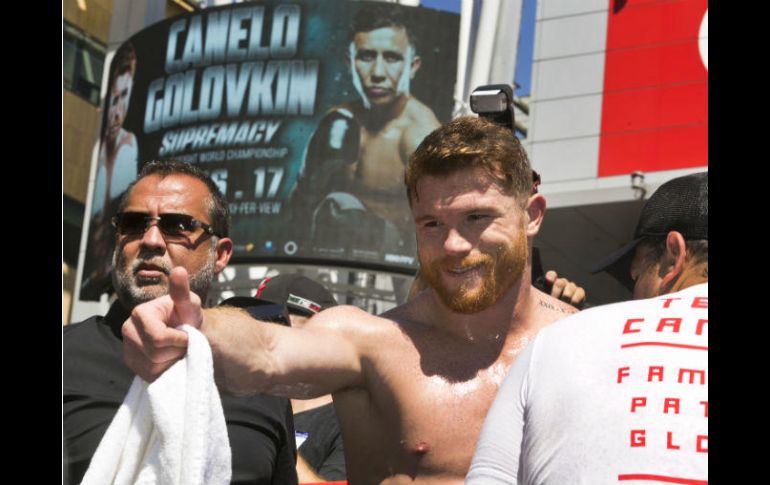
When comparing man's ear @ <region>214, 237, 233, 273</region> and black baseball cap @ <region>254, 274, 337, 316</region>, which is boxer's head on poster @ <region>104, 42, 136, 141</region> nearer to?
black baseball cap @ <region>254, 274, 337, 316</region>

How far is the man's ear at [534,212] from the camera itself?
4.24 metres

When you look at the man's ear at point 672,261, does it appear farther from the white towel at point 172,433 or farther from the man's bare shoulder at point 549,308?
the white towel at point 172,433

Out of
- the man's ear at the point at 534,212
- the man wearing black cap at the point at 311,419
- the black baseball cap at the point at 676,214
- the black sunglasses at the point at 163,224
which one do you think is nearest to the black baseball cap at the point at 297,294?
the man wearing black cap at the point at 311,419

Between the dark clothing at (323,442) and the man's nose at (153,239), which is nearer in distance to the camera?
the man's nose at (153,239)

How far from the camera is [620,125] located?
2388 cm

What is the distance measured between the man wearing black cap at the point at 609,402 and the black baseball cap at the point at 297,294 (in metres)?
2.41

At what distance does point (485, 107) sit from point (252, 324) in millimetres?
1532

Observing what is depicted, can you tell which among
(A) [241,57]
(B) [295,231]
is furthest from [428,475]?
(A) [241,57]

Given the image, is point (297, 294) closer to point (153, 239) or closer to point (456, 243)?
point (153, 239)

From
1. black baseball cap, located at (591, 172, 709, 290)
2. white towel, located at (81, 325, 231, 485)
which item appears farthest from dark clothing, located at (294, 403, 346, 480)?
white towel, located at (81, 325, 231, 485)

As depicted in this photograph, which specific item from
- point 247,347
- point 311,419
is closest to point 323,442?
point 311,419

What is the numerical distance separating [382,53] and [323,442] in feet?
94.9

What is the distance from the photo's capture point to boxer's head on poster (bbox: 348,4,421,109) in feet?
108

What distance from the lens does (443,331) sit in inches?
164
